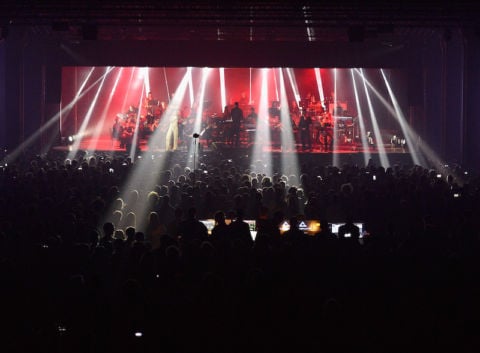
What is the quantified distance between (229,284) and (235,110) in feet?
68.2

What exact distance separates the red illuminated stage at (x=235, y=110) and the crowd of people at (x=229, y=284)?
16.3 meters

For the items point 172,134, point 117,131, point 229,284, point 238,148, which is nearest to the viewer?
point 229,284

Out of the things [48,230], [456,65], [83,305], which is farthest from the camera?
[456,65]


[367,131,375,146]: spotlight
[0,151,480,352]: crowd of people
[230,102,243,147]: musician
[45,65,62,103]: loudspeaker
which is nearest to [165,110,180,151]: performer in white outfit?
[230,102,243,147]: musician

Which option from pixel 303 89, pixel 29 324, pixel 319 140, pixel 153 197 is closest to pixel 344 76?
pixel 303 89

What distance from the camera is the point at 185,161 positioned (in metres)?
26.0

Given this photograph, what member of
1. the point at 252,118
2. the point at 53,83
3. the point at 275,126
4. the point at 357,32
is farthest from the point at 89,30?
the point at 275,126

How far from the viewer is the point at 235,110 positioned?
28.6 meters

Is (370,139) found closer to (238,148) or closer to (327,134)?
(327,134)

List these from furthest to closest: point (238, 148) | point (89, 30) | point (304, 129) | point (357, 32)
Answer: point (304, 129), point (238, 148), point (357, 32), point (89, 30)

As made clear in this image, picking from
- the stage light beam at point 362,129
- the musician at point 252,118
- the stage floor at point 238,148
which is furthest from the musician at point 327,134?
the musician at point 252,118

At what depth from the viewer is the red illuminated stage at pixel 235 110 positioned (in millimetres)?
29562

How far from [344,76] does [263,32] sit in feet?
27.9

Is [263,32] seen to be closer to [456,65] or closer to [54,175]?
[456,65]
